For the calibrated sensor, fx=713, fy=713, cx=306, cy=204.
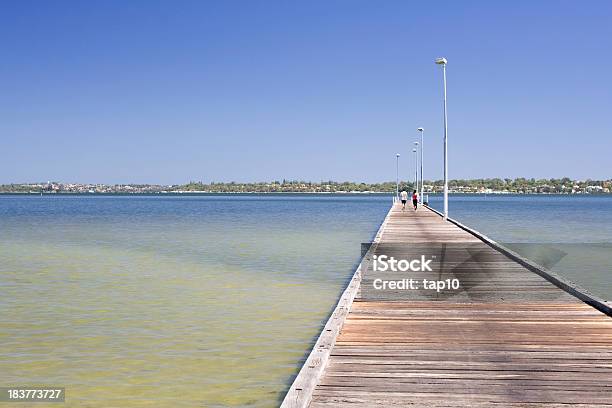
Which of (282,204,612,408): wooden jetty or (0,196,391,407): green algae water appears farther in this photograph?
(0,196,391,407): green algae water

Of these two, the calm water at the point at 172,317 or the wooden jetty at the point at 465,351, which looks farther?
the calm water at the point at 172,317

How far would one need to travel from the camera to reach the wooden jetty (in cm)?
646

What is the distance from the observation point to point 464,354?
8039 mm

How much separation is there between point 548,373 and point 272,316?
23.0 feet

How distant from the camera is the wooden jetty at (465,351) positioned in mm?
6465

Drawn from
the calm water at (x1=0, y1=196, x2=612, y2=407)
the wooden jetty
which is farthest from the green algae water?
the wooden jetty

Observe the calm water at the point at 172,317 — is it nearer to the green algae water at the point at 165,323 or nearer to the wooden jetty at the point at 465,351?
the green algae water at the point at 165,323

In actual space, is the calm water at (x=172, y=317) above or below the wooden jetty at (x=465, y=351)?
below

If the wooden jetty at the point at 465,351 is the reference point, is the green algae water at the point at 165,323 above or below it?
below

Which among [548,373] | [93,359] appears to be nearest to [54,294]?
[93,359]

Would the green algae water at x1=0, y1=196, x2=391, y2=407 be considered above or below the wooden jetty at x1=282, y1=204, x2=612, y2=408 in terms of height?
below

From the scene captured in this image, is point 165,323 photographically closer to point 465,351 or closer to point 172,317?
point 172,317

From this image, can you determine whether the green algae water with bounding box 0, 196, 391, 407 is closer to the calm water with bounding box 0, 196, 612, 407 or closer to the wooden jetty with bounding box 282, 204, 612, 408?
the calm water with bounding box 0, 196, 612, 407

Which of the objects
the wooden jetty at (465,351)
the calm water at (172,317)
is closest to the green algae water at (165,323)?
the calm water at (172,317)
